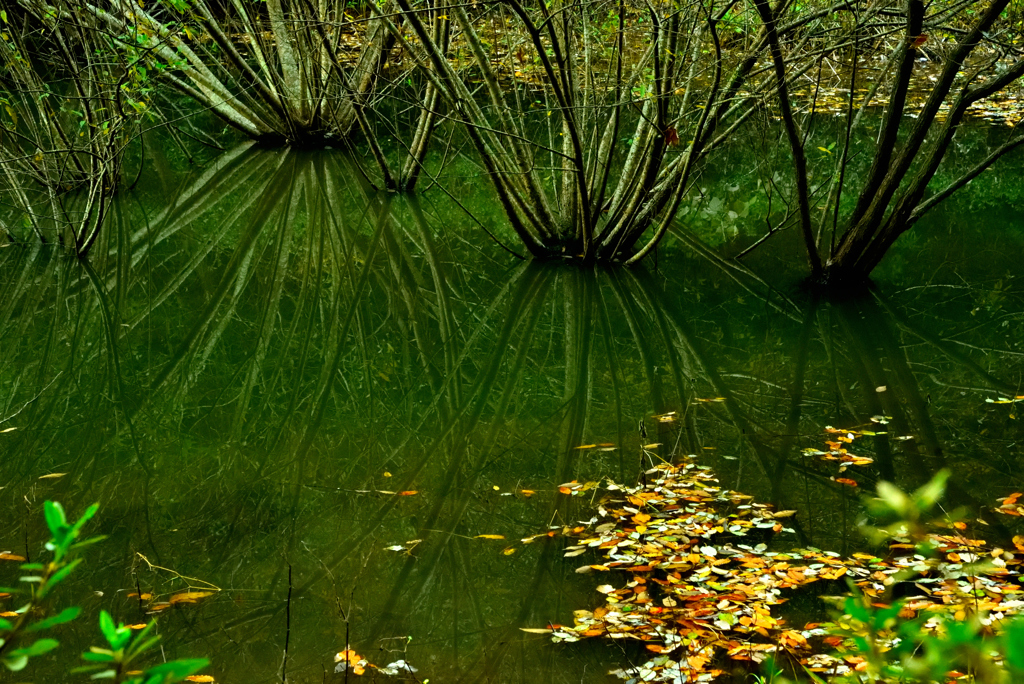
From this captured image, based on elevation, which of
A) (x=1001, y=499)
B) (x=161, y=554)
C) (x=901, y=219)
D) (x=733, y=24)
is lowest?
(x=161, y=554)

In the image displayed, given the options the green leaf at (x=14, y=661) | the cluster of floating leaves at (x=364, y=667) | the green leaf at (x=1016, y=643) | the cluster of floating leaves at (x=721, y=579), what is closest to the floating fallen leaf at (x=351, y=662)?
the cluster of floating leaves at (x=364, y=667)

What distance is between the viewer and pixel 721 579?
3914mm

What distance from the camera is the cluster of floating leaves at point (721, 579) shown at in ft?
11.2

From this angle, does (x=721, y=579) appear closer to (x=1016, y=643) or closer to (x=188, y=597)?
(x=188, y=597)

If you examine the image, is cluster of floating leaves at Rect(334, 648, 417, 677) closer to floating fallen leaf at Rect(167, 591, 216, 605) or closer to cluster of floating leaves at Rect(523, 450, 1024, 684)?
cluster of floating leaves at Rect(523, 450, 1024, 684)

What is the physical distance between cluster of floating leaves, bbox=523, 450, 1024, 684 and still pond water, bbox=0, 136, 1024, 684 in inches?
5.7

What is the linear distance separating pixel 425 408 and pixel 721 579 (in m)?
2.61

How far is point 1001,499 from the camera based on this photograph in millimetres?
4645

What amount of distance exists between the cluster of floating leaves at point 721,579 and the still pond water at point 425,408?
146 mm

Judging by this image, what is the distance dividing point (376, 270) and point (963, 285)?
5.27m

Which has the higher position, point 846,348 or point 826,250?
point 826,250

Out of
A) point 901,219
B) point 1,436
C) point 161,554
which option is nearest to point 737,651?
point 161,554

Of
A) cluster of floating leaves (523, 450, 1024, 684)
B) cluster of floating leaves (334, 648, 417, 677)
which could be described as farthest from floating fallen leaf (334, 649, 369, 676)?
cluster of floating leaves (523, 450, 1024, 684)

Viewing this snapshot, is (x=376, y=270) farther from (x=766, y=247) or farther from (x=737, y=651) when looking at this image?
(x=737, y=651)
